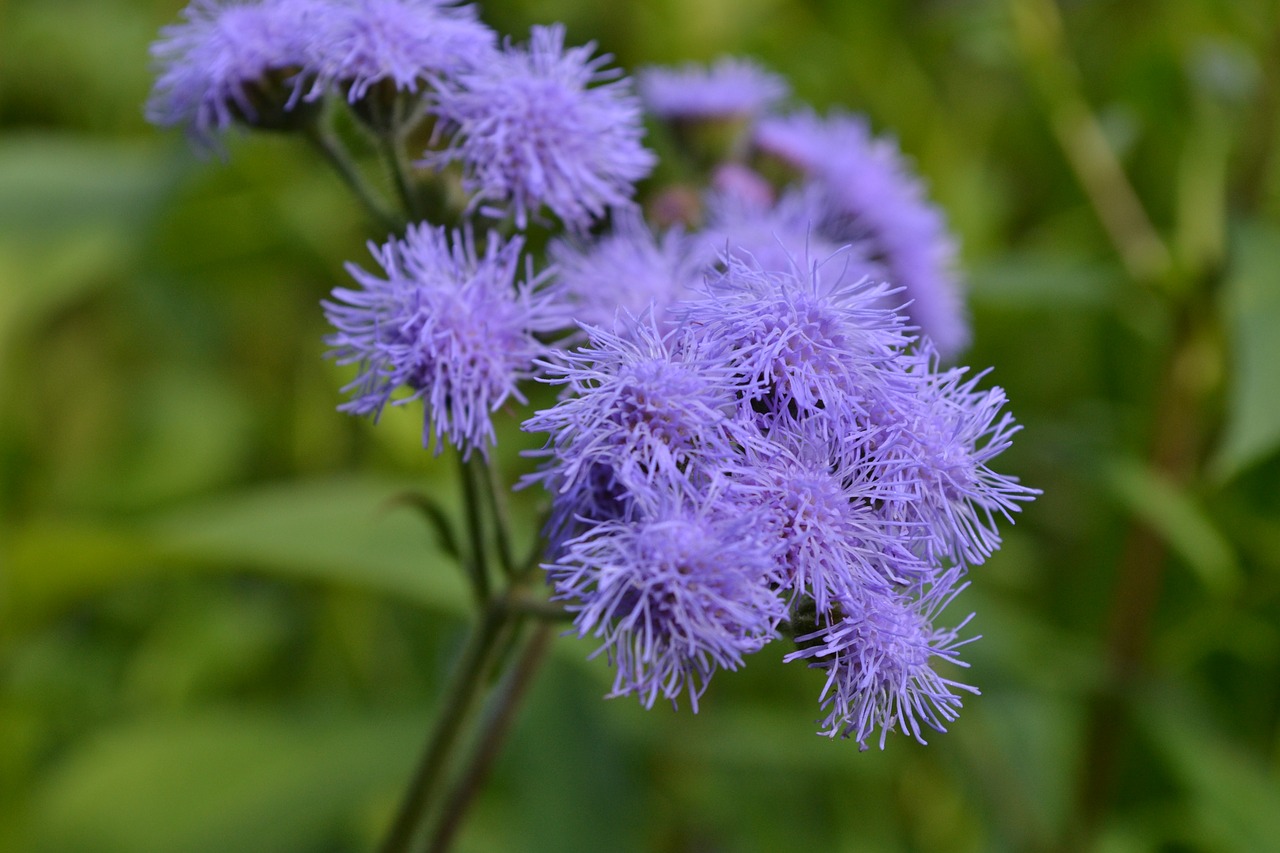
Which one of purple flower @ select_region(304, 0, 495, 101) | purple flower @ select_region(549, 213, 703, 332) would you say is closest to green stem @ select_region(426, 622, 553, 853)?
purple flower @ select_region(549, 213, 703, 332)

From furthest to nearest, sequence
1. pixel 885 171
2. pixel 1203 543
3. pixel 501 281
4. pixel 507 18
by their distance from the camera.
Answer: pixel 507 18 < pixel 1203 543 < pixel 885 171 < pixel 501 281

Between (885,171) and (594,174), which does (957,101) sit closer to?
(885,171)

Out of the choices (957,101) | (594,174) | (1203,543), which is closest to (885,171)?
(594,174)

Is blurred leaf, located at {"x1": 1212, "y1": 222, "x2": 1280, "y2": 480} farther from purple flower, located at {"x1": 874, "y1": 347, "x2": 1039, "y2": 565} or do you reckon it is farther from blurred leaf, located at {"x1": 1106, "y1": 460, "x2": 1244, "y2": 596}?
purple flower, located at {"x1": 874, "y1": 347, "x2": 1039, "y2": 565}

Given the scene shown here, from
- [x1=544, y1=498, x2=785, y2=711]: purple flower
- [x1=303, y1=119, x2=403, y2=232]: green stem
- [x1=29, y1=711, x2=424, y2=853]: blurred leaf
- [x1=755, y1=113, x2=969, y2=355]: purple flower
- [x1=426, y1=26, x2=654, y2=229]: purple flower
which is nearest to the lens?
[x1=544, y1=498, x2=785, y2=711]: purple flower

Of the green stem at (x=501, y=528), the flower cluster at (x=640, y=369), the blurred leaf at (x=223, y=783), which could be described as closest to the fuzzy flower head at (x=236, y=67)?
the flower cluster at (x=640, y=369)

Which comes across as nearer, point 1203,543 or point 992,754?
point 1203,543
